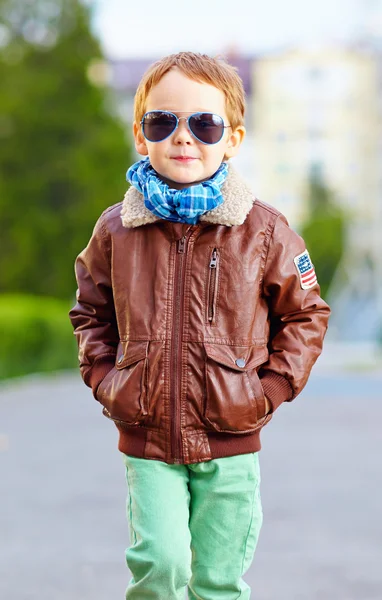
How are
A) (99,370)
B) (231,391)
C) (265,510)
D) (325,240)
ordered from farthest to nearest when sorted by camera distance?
(325,240), (265,510), (99,370), (231,391)

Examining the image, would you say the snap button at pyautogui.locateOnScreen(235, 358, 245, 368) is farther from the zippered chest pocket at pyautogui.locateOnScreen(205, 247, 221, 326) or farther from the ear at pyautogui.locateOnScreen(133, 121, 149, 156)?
the ear at pyautogui.locateOnScreen(133, 121, 149, 156)

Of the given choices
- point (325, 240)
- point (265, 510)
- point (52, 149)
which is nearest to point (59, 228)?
point (52, 149)

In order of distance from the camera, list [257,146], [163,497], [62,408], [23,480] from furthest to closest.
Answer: [257,146]
[62,408]
[23,480]
[163,497]

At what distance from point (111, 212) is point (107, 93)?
26064mm

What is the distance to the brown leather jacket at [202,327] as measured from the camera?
11.1 feet

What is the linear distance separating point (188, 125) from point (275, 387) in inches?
32.4

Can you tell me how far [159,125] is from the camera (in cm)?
349

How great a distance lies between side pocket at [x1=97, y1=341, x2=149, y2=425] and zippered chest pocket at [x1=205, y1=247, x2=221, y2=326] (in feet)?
0.67

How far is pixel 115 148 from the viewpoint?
28484 millimetres

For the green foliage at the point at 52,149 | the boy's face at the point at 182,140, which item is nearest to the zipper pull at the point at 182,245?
the boy's face at the point at 182,140

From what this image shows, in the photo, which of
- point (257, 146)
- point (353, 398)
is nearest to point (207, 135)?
point (353, 398)

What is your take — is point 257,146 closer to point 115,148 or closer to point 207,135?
point 115,148

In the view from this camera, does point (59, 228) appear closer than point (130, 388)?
No

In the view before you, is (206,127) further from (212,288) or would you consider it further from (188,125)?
(212,288)
